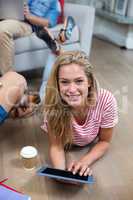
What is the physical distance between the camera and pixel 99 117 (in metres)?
1.18

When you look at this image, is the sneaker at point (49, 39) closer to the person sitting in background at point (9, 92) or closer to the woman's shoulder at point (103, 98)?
the person sitting in background at point (9, 92)

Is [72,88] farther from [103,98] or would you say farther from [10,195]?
[10,195]

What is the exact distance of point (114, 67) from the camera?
2502 mm

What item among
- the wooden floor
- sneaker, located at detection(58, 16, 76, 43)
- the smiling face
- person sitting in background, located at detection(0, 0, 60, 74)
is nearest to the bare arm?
person sitting in background, located at detection(0, 0, 60, 74)

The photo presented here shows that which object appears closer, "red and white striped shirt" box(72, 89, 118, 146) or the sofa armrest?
"red and white striped shirt" box(72, 89, 118, 146)

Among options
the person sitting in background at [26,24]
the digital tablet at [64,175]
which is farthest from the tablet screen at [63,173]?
the person sitting in background at [26,24]

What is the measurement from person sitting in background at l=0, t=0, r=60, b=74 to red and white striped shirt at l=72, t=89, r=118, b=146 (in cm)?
80

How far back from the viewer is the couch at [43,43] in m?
1.95

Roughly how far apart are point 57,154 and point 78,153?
0.48ft

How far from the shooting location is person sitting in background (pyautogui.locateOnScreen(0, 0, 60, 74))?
70.0 inches

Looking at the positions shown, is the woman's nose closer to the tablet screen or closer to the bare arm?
the tablet screen

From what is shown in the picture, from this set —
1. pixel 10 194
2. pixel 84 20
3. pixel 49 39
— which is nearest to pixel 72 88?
pixel 10 194

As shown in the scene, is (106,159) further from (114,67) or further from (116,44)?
(116,44)

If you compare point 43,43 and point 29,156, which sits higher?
point 43,43
